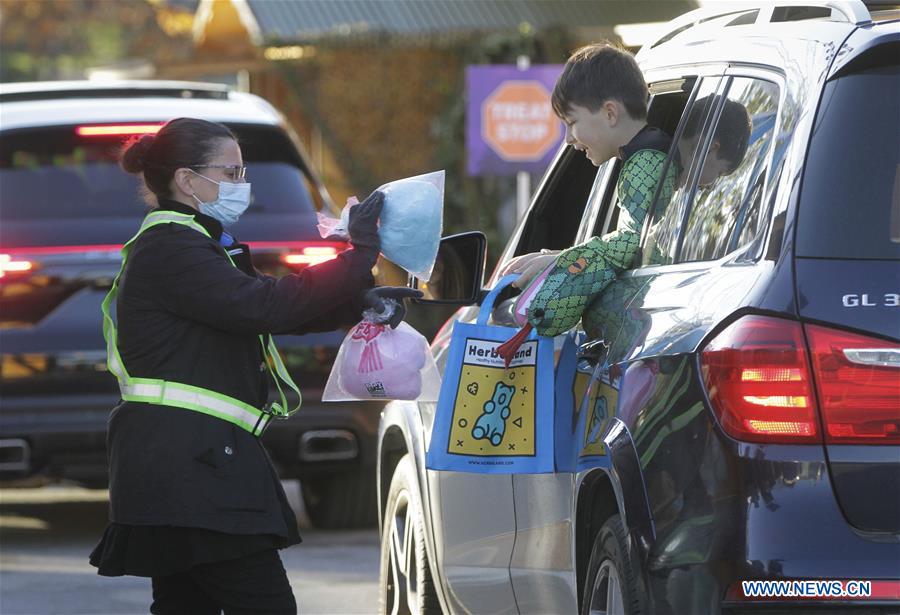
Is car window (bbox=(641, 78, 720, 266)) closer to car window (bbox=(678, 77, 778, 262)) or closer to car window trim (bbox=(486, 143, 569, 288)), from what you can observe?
car window (bbox=(678, 77, 778, 262))

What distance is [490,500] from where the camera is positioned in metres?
4.63

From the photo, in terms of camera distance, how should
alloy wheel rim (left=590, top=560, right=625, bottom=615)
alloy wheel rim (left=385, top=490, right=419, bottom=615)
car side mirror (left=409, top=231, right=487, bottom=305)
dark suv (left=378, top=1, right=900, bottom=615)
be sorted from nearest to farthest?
dark suv (left=378, top=1, right=900, bottom=615) → alloy wheel rim (left=590, top=560, right=625, bottom=615) → car side mirror (left=409, top=231, right=487, bottom=305) → alloy wheel rim (left=385, top=490, right=419, bottom=615)

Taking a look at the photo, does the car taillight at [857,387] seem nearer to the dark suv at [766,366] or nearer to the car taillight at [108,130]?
the dark suv at [766,366]

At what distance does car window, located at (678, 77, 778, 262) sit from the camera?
350 centimetres

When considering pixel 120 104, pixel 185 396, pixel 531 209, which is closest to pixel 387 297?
pixel 185 396

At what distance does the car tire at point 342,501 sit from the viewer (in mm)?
8922

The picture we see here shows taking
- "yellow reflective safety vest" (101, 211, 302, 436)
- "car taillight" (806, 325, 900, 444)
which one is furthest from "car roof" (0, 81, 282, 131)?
"car taillight" (806, 325, 900, 444)

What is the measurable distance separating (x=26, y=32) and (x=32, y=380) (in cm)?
3777

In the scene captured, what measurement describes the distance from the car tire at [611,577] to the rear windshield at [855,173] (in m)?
0.68

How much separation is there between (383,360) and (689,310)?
3.79 feet

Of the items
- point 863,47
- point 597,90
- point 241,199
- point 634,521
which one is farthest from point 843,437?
point 241,199

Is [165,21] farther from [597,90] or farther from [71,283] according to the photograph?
[597,90]

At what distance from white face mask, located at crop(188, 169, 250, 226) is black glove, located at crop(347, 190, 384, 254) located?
299mm

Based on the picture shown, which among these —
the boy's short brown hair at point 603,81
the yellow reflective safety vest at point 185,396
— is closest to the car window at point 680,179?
the boy's short brown hair at point 603,81
